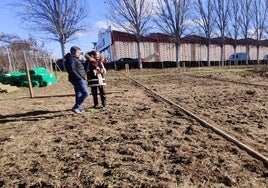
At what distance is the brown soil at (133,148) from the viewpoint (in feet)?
10.3

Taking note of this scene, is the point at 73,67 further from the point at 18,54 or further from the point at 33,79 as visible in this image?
the point at 18,54

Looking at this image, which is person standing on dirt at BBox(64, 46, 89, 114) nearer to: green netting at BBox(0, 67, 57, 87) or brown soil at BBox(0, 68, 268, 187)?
brown soil at BBox(0, 68, 268, 187)

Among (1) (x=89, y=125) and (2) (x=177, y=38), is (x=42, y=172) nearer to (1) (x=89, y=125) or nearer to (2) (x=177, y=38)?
(1) (x=89, y=125)

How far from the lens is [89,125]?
5.66 meters

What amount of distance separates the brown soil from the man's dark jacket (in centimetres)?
90

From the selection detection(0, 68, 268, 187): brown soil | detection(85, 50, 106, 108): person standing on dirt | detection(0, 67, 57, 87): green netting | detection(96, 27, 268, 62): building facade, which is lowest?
detection(0, 68, 268, 187): brown soil

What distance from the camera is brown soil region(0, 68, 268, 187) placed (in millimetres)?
3148

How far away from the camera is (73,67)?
6508 millimetres

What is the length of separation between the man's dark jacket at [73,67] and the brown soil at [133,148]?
90cm

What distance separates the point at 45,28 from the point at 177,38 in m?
14.5

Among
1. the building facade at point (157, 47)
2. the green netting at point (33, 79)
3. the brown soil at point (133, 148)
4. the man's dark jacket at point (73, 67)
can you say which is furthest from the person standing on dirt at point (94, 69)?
the building facade at point (157, 47)

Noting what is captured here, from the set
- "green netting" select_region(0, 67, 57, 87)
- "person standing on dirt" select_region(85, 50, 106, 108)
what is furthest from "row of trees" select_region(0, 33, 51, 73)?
"person standing on dirt" select_region(85, 50, 106, 108)

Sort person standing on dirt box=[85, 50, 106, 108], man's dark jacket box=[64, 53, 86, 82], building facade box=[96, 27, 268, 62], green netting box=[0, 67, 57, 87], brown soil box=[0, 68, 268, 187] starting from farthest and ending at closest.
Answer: building facade box=[96, 27, 268, 62], green netting box=[0, 67, 57, 87], person standing on dirt box=[85, 50, 106, 108], man's dark jacket box=[64, 53, 86, 82], brown soil box=[0, 68, 268, 187]

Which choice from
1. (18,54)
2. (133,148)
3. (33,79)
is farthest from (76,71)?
(18,54)
